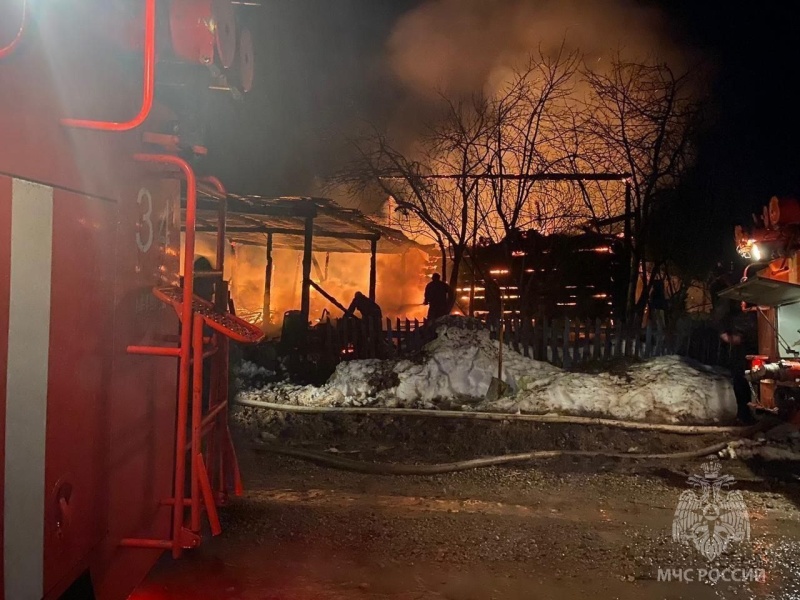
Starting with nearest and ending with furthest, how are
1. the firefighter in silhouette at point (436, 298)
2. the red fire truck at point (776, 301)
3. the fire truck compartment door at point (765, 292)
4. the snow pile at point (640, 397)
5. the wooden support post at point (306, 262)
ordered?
the fire truck compartment door at point (765, 292)
the red fire truck at point (776, 301)
the snow pile at point (640, 397)
the wooden support post at point (306, 262)
the firefighter in silhouette at point (436, 298)

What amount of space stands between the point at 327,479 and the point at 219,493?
8.35 feet

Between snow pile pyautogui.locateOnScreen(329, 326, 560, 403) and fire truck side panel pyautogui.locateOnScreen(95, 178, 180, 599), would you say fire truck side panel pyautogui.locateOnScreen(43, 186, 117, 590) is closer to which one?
fire truck side panel pyautogui.locateOnScreen(95, 178, 180, 599)

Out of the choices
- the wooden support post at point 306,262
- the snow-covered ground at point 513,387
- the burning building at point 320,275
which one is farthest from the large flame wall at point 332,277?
the snow-covered ground at point 513,387

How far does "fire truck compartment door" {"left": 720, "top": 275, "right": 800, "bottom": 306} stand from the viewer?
7.04 m

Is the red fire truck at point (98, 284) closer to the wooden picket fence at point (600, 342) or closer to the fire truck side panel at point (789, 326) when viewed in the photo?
the fire truck side panel at point (789, 326)

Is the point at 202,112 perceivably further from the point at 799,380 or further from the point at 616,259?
the point at 616,259

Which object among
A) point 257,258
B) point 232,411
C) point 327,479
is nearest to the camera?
point 327,479

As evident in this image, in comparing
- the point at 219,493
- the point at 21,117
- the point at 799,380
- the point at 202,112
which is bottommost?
the point at 219,493

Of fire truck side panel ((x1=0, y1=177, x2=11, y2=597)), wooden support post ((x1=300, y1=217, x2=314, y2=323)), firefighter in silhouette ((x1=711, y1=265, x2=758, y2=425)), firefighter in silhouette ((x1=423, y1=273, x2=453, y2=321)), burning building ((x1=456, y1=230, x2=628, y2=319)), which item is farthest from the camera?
burning building ((x1=456, y1=230, x2=628, y2=319))

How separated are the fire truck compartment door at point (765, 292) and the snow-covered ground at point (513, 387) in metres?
2.25

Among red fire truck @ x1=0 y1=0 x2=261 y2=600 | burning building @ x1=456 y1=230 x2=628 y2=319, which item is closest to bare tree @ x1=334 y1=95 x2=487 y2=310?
burning building @ x1=456 y1=230 x2=628 y2=319

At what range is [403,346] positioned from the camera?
12.7 metres

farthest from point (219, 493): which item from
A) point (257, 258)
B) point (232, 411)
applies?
point (257, 258)

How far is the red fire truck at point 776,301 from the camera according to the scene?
23.6 feet
